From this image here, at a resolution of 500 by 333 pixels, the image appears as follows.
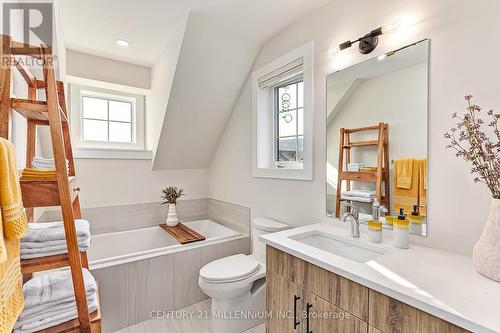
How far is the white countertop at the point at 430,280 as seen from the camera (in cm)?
70

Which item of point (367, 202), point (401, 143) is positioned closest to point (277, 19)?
point (401, 143)

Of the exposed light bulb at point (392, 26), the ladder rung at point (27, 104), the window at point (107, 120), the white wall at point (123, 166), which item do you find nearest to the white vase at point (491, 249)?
the exposed light bulb at point (392, 26)

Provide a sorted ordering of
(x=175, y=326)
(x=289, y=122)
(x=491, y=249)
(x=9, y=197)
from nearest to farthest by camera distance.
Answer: (x=9, y=197), (x=491, y=249), (x=175, y=326), (x=289, y=122)

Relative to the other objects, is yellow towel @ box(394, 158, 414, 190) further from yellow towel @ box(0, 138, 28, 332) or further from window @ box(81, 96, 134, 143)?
window @ box(81, 96, 134, 143)

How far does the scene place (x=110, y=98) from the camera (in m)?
2.91

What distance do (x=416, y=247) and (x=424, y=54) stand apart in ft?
3.30

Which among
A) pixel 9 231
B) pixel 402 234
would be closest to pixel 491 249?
pixel 402 234

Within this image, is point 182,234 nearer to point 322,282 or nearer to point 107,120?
point 107,120

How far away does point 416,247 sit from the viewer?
48.9 inches

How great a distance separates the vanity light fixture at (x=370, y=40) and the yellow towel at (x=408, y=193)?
719 millimetres

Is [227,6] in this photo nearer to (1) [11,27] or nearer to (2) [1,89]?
(1) [11,27]

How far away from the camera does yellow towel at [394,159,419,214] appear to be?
51.4 inches

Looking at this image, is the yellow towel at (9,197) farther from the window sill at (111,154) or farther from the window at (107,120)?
the window at (107,120)

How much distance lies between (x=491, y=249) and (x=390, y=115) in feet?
2.68
